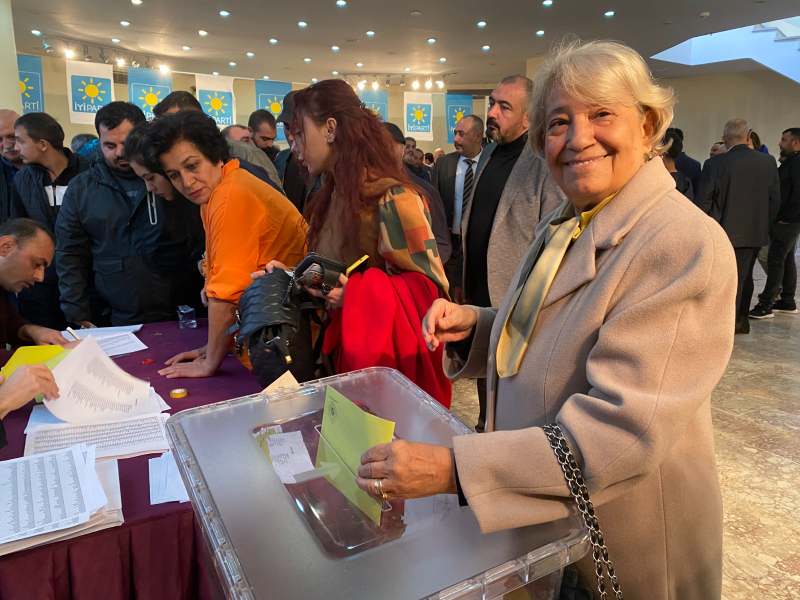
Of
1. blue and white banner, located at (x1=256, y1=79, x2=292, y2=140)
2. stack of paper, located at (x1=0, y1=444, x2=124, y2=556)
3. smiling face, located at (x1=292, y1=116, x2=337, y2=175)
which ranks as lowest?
stack of paper, located at (x1=0, y1=444, x2=124, y2=556)

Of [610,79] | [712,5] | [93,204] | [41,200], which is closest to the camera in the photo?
[610,79]

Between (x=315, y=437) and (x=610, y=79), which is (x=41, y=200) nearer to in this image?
(x=315, y=437)

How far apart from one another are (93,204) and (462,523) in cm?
244

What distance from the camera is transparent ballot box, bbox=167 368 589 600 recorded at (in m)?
0.60

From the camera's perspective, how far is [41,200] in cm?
330

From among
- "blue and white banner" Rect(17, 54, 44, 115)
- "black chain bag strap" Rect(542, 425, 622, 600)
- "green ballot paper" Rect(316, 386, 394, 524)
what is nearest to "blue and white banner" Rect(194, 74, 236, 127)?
"blue and white banner" Rect(17, 54, 44, 115)

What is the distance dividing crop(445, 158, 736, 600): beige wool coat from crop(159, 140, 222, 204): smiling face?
4.53ft

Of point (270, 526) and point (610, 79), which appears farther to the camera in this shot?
point (610, 79)

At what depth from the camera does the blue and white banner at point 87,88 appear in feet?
23.8

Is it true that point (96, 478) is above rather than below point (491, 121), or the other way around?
below

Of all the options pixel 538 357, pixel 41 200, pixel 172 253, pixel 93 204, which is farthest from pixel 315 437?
pixel 41 200

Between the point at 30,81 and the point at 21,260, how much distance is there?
8.10 meters

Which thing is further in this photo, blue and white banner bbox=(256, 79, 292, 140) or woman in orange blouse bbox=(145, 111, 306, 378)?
blue and white banner bbox=(256, 79, 292, 140)

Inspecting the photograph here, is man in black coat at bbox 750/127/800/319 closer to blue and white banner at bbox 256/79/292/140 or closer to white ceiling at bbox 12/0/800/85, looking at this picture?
white ceiling at bbox 12/0/800/85
